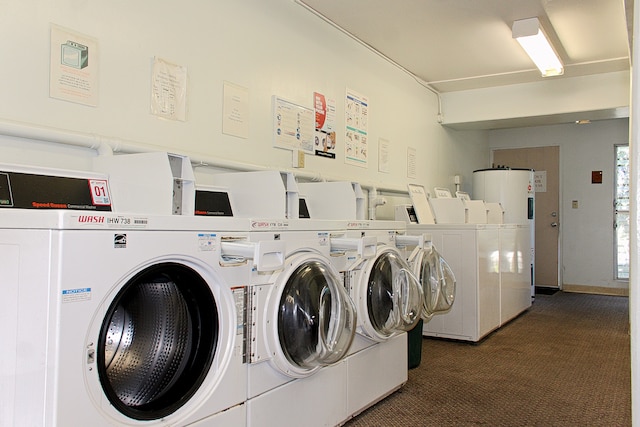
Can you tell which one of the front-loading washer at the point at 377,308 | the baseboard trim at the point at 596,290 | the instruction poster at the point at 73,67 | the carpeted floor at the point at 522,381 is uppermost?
the instruction poster at the point at 73,67

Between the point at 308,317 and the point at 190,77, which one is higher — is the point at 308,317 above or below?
below

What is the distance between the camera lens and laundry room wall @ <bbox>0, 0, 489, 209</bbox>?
78.7 inches

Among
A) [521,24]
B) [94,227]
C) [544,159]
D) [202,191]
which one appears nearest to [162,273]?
[94,227]

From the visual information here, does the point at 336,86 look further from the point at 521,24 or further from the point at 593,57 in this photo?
the point at 593,57

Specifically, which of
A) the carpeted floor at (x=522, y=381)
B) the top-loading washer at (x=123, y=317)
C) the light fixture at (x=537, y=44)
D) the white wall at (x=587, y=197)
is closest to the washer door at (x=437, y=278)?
the carpeted floor at (x=522, y=381)

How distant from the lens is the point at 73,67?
2145 millimetres

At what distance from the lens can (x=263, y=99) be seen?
3.20 m

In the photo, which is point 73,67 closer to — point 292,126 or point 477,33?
point 292,126

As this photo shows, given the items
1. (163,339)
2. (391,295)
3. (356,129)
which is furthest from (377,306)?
(356,129)

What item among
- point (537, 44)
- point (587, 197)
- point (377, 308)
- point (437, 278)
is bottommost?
point (377, 308)

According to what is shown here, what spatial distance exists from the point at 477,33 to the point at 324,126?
1.46 metres

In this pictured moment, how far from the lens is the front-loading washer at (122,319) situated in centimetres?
128

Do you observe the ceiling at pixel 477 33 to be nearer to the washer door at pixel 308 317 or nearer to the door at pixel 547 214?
the washer door at pixel 308 317

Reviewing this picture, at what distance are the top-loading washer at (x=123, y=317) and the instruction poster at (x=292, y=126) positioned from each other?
5.09 feet
